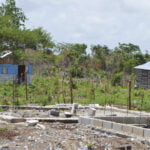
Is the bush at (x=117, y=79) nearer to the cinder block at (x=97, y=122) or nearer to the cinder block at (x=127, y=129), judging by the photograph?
the cinder block at (x=97, y=122)

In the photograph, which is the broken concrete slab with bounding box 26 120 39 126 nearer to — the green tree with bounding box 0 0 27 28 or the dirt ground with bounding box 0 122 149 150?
the dirt ground with bounding box 0 122 149 150

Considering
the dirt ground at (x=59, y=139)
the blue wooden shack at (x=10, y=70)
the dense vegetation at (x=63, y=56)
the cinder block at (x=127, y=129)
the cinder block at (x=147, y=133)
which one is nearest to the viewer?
the dirt ground at (x=59, y=139)

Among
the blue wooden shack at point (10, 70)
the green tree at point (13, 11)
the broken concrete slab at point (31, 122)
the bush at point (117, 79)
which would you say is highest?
the green tree at point (13, 11)

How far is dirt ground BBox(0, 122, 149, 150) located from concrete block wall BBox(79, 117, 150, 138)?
0.25 metres

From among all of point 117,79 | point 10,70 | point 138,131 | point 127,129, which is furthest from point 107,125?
point 10,70

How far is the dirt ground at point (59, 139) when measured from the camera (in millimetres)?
7465

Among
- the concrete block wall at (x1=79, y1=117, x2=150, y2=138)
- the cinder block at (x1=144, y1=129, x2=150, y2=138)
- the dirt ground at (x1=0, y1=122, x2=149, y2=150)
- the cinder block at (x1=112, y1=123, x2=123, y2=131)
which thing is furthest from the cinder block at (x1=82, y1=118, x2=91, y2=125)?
the cinder block at (x1=144, y1=129, x2=150, y2=138)

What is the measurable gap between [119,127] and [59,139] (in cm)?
187

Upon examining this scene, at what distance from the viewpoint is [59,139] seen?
321 inches

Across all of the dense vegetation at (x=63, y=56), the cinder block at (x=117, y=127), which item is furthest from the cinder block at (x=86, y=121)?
the dense vegetation at (x=63, y=56)

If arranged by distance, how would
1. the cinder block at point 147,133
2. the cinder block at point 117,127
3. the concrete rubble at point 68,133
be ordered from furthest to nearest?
the cinder block at point 117,127
the cinder block at point 147,133
the concrete rubble at point 68,133

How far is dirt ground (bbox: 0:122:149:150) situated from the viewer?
24.5 feet

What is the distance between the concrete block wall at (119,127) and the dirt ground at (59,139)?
0.81 ft

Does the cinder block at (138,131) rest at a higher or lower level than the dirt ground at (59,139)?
higher
